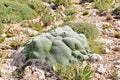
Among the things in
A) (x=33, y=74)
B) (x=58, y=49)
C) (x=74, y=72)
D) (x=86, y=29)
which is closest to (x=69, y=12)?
(x=86, y=29)

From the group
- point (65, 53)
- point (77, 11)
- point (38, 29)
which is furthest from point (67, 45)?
point (77, 11)

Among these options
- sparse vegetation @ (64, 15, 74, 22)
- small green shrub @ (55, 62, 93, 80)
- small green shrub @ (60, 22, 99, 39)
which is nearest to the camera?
small green shrub @ (55, 62, 93, 80)

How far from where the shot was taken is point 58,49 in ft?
34.1

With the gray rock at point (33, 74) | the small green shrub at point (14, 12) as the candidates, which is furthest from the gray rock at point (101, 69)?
the small green shrub at point (14, 12)

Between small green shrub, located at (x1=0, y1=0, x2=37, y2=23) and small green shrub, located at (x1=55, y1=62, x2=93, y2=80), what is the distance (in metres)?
7.51

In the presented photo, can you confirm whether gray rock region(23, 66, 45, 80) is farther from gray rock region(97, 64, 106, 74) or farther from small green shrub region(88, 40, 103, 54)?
small green shrub region(88, 40, 103, 54)

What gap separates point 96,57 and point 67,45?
938 mm

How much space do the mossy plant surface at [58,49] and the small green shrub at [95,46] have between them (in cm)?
40

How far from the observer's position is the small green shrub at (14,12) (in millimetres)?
16736

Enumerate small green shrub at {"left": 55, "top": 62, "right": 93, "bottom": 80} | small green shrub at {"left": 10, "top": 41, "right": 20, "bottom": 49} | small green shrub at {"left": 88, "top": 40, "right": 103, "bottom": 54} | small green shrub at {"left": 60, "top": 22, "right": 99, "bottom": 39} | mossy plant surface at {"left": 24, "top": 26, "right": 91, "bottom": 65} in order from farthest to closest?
small green shrub at {"left": 10, "top": 41, "right": 20, "bottom": 49}, small green shrub at {"left": 60, "top": 22, "right": 99, "bottom": 39}, small green shrub at {"left": 88, "top": 40, "right": 103, "bottom": 54}, mossy plant surface at {"left": 24, "top": 26, "right": 91, "bottom": 65}, small green shrub at {"left": 55, "top": 62, "right": 93, "bottom": 80}

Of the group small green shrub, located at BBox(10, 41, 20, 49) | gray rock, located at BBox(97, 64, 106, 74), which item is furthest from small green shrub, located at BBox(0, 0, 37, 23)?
gray rock, located at BBox(97, 64, 106, 74)

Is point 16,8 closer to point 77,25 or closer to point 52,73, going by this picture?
point 77,25

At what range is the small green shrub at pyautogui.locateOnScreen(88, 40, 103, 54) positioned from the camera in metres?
11.4

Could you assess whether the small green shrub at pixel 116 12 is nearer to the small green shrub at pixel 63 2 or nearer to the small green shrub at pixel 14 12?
the small green shrub at pixel 63 2
